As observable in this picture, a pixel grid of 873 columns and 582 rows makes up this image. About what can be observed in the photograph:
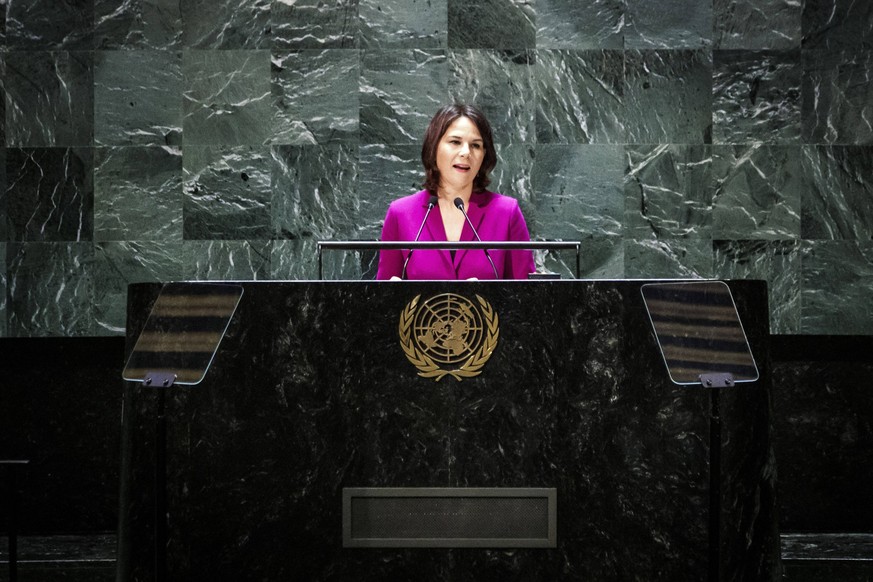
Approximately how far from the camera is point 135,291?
7.70ft

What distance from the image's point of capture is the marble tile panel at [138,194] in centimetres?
417

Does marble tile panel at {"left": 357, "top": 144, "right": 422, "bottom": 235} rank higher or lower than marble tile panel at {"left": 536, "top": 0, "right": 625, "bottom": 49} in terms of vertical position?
lower

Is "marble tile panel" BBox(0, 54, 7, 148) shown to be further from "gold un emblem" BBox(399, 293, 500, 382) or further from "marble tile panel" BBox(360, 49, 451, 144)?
"gold un emblem" BBox(399, 293, 500, 382)

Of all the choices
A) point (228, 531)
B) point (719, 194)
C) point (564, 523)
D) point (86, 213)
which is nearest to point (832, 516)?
point (719, 194)

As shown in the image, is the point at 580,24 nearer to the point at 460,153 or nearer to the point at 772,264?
the point at 460,153

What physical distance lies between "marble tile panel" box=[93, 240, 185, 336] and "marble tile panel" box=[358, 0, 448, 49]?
1.42 meters

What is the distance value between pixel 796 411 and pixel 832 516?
0.54 m

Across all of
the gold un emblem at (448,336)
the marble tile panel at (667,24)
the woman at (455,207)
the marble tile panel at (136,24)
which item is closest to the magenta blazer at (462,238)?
the woman at (455,207)

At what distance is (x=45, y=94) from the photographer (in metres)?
4.14

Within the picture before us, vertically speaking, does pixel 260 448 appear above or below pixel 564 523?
above

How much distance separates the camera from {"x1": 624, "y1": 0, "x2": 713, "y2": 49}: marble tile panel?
420 cm

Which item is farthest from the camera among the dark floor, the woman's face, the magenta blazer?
the dark floor

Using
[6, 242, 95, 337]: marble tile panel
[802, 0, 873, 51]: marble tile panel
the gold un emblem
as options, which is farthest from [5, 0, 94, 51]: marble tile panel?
[802, 0, 873, 51]: marble tile panel

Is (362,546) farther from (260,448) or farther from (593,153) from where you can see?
(593,153)
